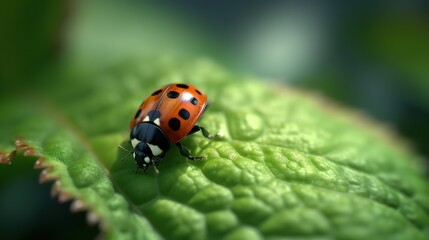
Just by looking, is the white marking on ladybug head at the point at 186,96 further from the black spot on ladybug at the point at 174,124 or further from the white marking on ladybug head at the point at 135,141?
the white marking on ladybug head at the point at 135,141

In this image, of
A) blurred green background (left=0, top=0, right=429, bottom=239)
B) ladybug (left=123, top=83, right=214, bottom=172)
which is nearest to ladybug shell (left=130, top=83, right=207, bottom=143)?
ladybug (left=123, top=83, right=214, bottom=172)

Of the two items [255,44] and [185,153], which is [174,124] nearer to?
[185,153]

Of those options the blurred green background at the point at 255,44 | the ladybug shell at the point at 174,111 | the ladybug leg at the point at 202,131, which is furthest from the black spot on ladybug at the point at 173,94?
the blurred green background at the point at 255,44

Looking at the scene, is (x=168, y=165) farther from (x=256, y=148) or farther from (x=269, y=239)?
(x=269, y=239)

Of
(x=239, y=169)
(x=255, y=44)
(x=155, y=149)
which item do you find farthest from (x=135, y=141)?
(x=255, y=44)

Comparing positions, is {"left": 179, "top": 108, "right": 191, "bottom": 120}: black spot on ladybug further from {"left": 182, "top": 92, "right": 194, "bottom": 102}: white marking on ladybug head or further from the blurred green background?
the blurred green background

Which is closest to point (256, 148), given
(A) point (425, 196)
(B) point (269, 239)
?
(B) point (269, 239)
